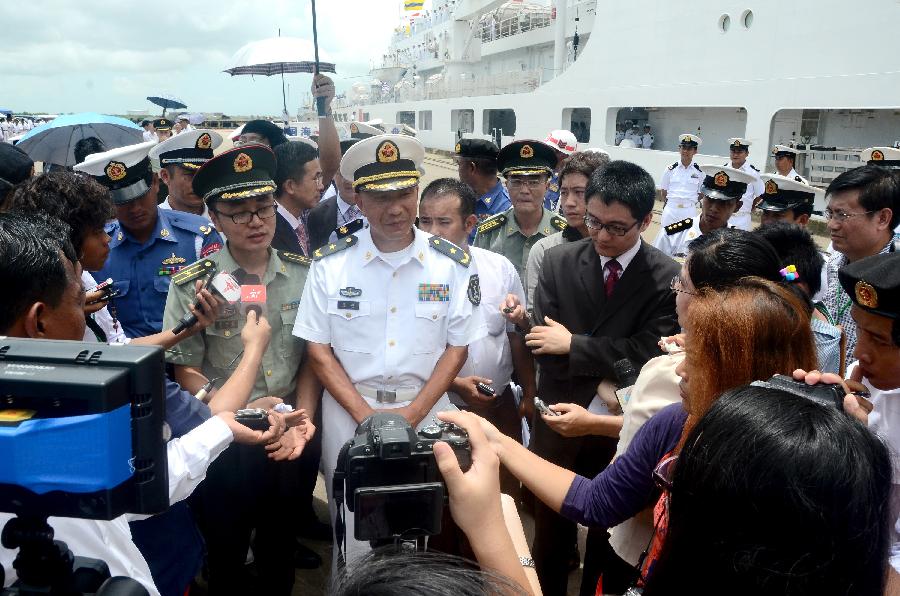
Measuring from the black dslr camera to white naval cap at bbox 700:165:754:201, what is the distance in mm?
3506

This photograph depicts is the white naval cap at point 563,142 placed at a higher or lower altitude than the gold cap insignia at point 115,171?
higher

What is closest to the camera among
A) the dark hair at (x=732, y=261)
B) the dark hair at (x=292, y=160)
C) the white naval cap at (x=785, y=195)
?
the dark hair at (x=732, y=261)

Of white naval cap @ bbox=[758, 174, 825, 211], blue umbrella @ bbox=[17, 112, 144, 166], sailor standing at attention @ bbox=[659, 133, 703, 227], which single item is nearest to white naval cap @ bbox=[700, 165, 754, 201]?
white naval cap @ bbox=[758, 174, 825, 211]

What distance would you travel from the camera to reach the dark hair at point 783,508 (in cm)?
77

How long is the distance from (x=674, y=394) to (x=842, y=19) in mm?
11416

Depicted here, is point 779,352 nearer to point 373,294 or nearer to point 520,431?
point 373,294

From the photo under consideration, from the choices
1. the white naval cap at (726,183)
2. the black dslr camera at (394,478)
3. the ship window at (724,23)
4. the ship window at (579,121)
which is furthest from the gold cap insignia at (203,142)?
the ship window at (579,121)

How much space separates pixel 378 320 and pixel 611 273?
40.5 inches

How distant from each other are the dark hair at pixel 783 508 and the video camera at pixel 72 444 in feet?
2.49

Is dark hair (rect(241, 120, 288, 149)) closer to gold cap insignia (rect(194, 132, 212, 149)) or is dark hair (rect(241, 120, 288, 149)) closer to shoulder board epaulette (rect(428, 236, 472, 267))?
gold cap insignia (rect(194, 132, 212, 149))

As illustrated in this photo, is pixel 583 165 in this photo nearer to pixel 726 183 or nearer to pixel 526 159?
pixel 526 159

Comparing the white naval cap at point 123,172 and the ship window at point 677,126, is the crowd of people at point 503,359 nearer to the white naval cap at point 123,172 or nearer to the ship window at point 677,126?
the white naval cap at point 123,172

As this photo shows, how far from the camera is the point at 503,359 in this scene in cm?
290

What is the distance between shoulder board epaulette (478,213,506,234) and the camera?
143 inches
